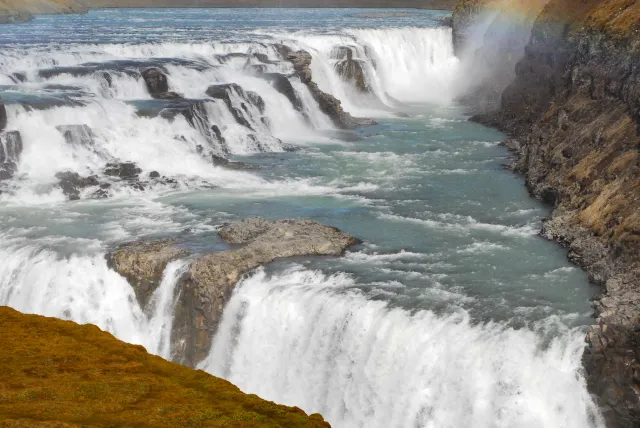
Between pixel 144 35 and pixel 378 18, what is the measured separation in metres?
29.1

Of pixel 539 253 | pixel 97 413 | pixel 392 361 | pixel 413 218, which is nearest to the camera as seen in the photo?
pixel 97 413

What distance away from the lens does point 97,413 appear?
8.61 m

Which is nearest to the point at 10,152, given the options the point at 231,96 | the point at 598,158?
the point at 231,96

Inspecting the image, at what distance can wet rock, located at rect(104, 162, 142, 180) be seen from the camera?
25.6 metres

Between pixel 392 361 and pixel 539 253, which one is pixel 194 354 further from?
pixel 539 253

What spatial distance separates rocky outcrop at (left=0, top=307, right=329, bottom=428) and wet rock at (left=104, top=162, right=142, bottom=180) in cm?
1484

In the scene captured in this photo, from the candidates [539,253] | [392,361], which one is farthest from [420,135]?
[392,361]

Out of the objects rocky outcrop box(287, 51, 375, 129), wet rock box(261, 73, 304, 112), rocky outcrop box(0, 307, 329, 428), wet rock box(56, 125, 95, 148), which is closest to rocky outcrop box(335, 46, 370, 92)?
rocky outcrop box(287, 51, 375, 129)

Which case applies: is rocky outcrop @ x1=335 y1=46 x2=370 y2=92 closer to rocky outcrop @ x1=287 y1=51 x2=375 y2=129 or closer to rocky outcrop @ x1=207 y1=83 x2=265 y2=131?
rocky outcrop @ x1=287 y1=51 x2=375 y2=129

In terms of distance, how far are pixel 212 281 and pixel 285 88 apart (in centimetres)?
2094

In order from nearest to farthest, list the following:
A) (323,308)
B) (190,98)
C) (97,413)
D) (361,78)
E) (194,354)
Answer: (97,413)
(323,308)
(194,354)
(190,98)
(361,78)

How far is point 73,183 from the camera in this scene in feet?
79.6

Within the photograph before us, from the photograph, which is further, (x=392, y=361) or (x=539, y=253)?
(x=539, y=253)

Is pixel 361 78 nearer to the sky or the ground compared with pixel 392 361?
nearer to the sky
